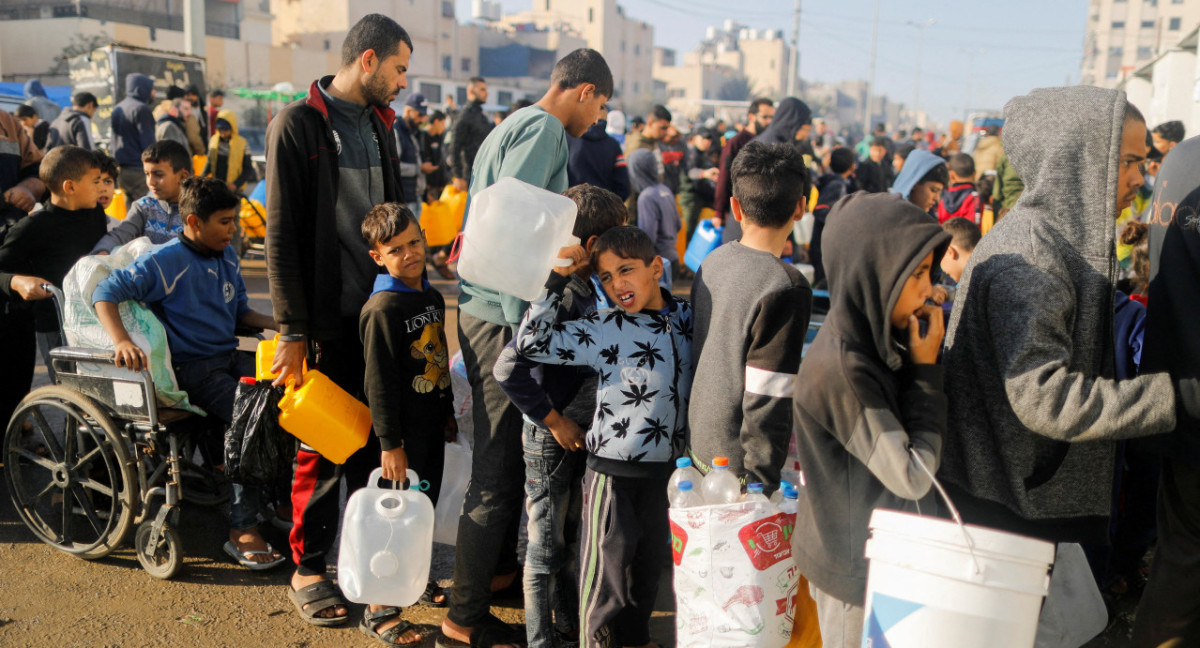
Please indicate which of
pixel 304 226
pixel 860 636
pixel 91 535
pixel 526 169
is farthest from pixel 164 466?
pixel 860 636

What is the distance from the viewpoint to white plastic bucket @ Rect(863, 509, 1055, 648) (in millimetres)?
1848

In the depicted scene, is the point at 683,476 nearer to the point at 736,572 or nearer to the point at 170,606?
the point at 736,572

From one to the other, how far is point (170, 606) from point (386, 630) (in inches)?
39.0

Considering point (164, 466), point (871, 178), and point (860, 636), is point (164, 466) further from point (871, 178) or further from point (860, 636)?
point (871, 178)

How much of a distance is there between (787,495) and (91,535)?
3.44 meters

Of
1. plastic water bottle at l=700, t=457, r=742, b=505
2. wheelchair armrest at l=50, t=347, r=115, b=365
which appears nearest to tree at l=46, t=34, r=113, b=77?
wheelchair armrest at l=50, t=347, r=115, b=365

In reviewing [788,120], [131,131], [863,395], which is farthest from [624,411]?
[131,131]

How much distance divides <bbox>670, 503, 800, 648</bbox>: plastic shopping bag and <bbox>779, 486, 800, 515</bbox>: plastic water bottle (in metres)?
0.02

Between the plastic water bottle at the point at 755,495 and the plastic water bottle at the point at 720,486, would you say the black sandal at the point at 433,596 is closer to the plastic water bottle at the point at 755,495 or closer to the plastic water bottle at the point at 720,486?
the plastic water bottle at the point at 720,486

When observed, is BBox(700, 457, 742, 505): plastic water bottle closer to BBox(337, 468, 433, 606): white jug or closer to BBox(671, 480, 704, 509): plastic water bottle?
BBox(671, 480, 704, 509): plastic water bottle

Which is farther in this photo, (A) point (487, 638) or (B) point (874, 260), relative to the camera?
(A) point (487, 638)

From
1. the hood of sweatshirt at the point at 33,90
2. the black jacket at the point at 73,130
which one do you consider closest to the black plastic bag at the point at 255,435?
the black jacket at the point at 73,130

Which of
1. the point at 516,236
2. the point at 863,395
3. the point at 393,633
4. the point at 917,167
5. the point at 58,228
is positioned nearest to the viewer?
the point at 863,395

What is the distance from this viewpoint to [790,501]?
2465 mm
